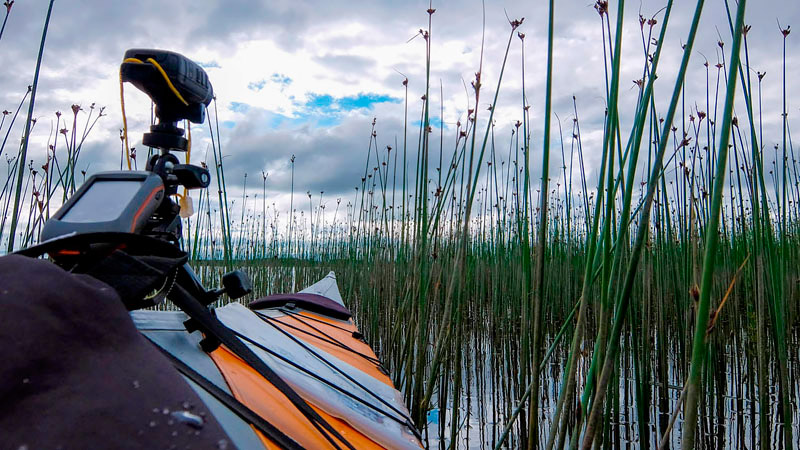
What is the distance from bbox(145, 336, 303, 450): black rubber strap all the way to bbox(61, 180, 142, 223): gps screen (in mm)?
215

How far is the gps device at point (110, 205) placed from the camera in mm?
557

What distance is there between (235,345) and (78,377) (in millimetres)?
373

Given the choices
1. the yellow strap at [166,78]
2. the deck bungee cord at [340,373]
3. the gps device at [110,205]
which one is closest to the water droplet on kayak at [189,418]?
the gps device at [110,205]

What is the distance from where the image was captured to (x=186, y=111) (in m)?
0.85

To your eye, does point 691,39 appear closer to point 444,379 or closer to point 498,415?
point 444,379

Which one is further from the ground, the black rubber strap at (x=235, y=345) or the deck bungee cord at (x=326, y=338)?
the black rubber strap at (x=235, y=345)

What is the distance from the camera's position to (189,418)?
0.38 meters

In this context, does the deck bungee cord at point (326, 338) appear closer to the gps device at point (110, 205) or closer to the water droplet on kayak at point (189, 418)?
the gps device at point (110, 205)

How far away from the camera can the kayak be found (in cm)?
71

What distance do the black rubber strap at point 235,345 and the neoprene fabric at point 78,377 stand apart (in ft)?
0.85

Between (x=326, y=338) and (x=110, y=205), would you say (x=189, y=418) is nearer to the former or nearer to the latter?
(x=110, y=205)

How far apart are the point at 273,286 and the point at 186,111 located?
324 centimetres

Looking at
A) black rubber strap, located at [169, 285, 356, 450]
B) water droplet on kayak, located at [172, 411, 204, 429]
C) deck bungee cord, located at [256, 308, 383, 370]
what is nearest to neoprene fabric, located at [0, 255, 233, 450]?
water droplet on kayak, located at [172, 411, 204, 429]

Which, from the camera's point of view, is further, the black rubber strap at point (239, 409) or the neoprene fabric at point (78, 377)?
the black rubber strap at point (239, 409)
